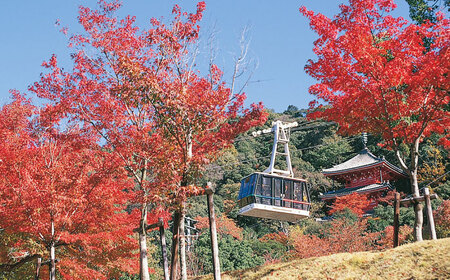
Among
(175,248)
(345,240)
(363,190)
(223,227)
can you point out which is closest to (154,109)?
(175,248)

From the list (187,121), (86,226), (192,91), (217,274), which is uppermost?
(192,91)

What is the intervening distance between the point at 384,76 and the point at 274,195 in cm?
528

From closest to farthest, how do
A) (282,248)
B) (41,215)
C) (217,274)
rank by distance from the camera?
(217,274) < (41,215) < (282,248)

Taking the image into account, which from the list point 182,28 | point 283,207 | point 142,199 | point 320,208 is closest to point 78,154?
point 142,199

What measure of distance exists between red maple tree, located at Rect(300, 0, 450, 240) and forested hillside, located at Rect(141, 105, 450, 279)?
2073mm

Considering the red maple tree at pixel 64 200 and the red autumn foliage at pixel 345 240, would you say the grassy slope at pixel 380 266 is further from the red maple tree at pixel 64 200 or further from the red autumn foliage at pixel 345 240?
the red autumn foliage at pixel 345 240

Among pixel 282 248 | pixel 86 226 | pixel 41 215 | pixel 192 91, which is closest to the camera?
pixel 192 91

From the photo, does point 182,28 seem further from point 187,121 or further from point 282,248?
point 282,248

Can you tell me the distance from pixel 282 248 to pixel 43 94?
22.0 metres

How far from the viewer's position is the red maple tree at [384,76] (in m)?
12.8

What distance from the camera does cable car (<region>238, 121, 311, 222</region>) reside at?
1530cm

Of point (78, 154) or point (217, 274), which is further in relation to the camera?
point (78, 154)

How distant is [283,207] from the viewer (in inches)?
617

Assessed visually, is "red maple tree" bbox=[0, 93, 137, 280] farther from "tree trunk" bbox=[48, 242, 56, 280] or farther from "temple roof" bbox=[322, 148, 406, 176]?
"temple roof" bbox=[322, 148, 406, 176]
